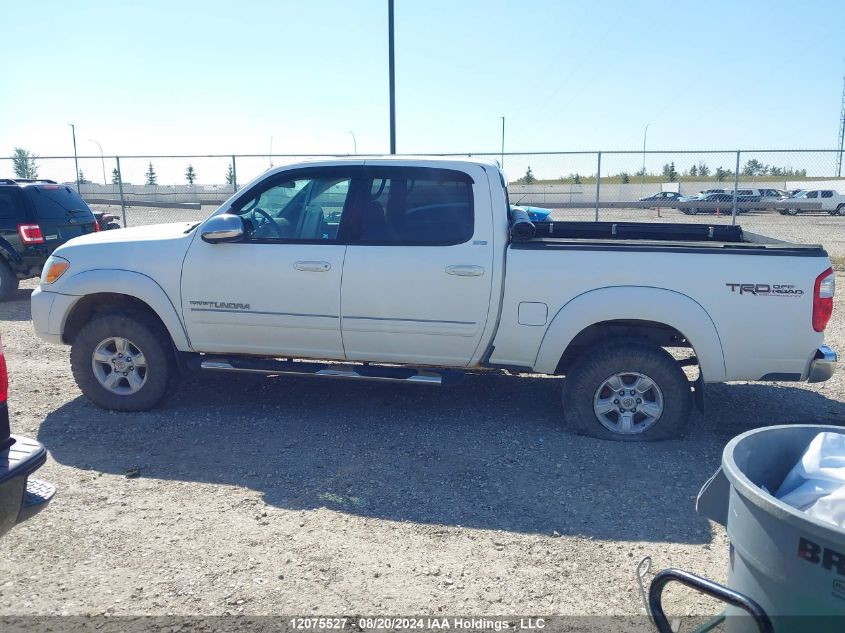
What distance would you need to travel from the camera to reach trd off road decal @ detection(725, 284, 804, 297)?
464 cm

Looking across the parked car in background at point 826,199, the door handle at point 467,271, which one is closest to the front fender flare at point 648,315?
the door handle at point 467,271

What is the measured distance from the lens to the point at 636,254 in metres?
4.87

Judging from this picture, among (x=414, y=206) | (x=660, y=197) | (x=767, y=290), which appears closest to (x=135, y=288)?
(x=414, y=206)

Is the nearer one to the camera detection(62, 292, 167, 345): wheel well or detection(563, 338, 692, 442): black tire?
detection(563, 338, 692, 442): black tire

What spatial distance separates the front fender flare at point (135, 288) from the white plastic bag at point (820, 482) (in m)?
4.41

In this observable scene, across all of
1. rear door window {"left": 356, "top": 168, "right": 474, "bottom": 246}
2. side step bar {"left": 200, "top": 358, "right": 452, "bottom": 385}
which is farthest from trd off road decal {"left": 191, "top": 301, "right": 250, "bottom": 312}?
rear door window {"left": 356, "top": 168, "right": 474, "bottom": 246}

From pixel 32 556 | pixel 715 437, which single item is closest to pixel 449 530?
pixel 32 556

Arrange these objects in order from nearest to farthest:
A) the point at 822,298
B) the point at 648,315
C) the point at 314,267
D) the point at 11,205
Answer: the point at 822,298
the point at 648,315
the point at 314,267
the point at 11,205

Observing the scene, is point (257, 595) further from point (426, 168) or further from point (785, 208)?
point (785, 208)

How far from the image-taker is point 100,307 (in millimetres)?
5770

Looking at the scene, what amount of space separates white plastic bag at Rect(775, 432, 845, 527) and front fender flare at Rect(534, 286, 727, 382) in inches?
91.1

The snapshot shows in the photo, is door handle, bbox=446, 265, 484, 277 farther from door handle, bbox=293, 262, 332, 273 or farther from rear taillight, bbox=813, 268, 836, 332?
rear taillight, bbox=813, 268, 836, 332

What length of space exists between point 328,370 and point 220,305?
961 millimetres

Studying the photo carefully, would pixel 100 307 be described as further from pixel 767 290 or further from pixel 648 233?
pixel 767 290
